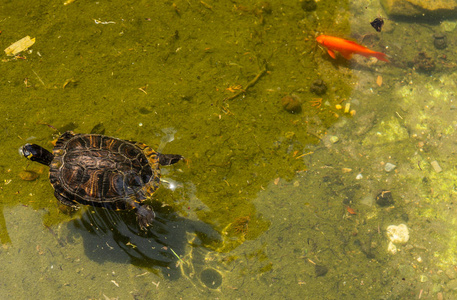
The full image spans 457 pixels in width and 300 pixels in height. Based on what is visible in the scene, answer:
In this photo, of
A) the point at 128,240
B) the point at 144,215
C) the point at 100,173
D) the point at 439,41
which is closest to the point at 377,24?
the point at 439,41

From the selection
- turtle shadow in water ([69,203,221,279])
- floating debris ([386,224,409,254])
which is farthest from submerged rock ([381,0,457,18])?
turtle shadow in water ([69,203,221,279])

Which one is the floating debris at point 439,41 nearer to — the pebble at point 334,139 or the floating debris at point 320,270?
the pebble at point 334,139

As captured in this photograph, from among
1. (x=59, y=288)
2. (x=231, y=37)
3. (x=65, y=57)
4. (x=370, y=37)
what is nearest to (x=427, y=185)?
(x=370, y=37)

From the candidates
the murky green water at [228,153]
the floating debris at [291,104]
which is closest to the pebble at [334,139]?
the murky green water at [228,153]

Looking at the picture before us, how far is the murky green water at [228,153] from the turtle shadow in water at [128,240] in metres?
0.02

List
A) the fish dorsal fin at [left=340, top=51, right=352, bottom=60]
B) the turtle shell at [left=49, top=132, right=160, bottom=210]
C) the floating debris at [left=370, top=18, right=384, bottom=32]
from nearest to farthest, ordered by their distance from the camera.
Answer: the turtle shell at [left=49, top=132, right=160, bottom=210] < the fish dorsal fin at [left=340, top=51, right=352, bottom=60] < the floating debris at [left=370, top=18, right=384, bottom=32]

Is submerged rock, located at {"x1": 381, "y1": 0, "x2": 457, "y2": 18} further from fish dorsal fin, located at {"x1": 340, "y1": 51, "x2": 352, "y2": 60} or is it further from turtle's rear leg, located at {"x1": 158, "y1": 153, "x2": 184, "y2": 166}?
turtle's rear leg, located at {"x1": 158, "y1": 153, "x2": 184, "y2": 166}

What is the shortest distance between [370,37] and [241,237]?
505cm

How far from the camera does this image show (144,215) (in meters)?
4.46

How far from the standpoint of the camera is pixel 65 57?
530 cm

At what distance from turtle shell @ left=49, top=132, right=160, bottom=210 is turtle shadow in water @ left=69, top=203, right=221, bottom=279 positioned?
48 centimetres

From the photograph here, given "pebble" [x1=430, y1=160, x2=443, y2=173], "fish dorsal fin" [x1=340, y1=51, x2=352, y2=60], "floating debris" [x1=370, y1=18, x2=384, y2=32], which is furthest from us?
"floating debris" [x1=370, y1=18, x2=384, y2=32]

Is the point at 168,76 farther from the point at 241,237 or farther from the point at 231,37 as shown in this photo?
the point at 241,237

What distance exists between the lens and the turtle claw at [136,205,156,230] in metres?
4.45
